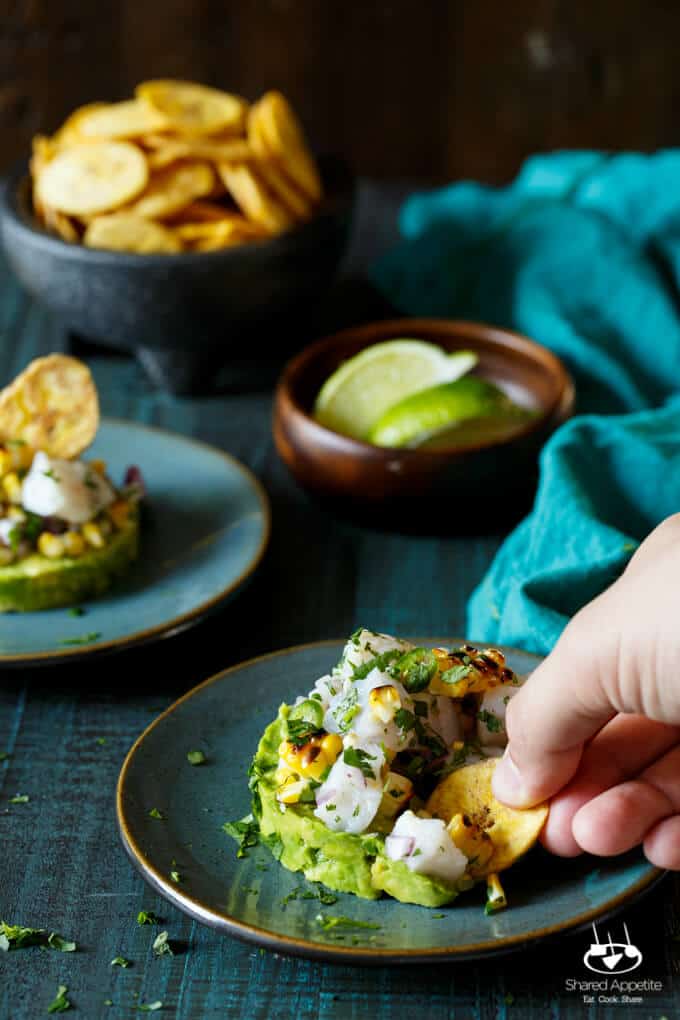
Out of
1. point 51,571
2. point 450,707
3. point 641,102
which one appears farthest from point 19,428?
point 641,102

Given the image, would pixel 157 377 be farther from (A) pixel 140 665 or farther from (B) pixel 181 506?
(A) pixel 140 665

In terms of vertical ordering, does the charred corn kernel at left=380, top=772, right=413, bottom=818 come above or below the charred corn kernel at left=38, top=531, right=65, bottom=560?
above

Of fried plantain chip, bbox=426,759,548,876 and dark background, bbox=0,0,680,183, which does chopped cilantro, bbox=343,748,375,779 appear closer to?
fried plantain chip, bbox=426,759,548,876

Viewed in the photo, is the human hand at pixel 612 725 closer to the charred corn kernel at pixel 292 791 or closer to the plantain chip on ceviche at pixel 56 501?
the charred corn kernel at pixel 292 791

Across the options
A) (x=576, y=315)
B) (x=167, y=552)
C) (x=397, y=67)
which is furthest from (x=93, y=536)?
(x=397, y=67)

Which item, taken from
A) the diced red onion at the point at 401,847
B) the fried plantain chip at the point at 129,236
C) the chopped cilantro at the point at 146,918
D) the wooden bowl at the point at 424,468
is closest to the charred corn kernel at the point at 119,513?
the wooden bowl at the point at 424,468

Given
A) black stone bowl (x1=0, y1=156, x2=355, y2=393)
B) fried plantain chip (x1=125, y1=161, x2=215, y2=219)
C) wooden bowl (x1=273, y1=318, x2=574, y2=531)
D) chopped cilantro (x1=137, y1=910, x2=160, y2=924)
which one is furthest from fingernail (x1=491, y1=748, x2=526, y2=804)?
fried plantain chip (x1=125, y1=161, x2=215, y2=219)

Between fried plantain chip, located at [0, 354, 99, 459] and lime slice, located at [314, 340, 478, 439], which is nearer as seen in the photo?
fried plantain chip, located at [0, 354, 99, 459]
